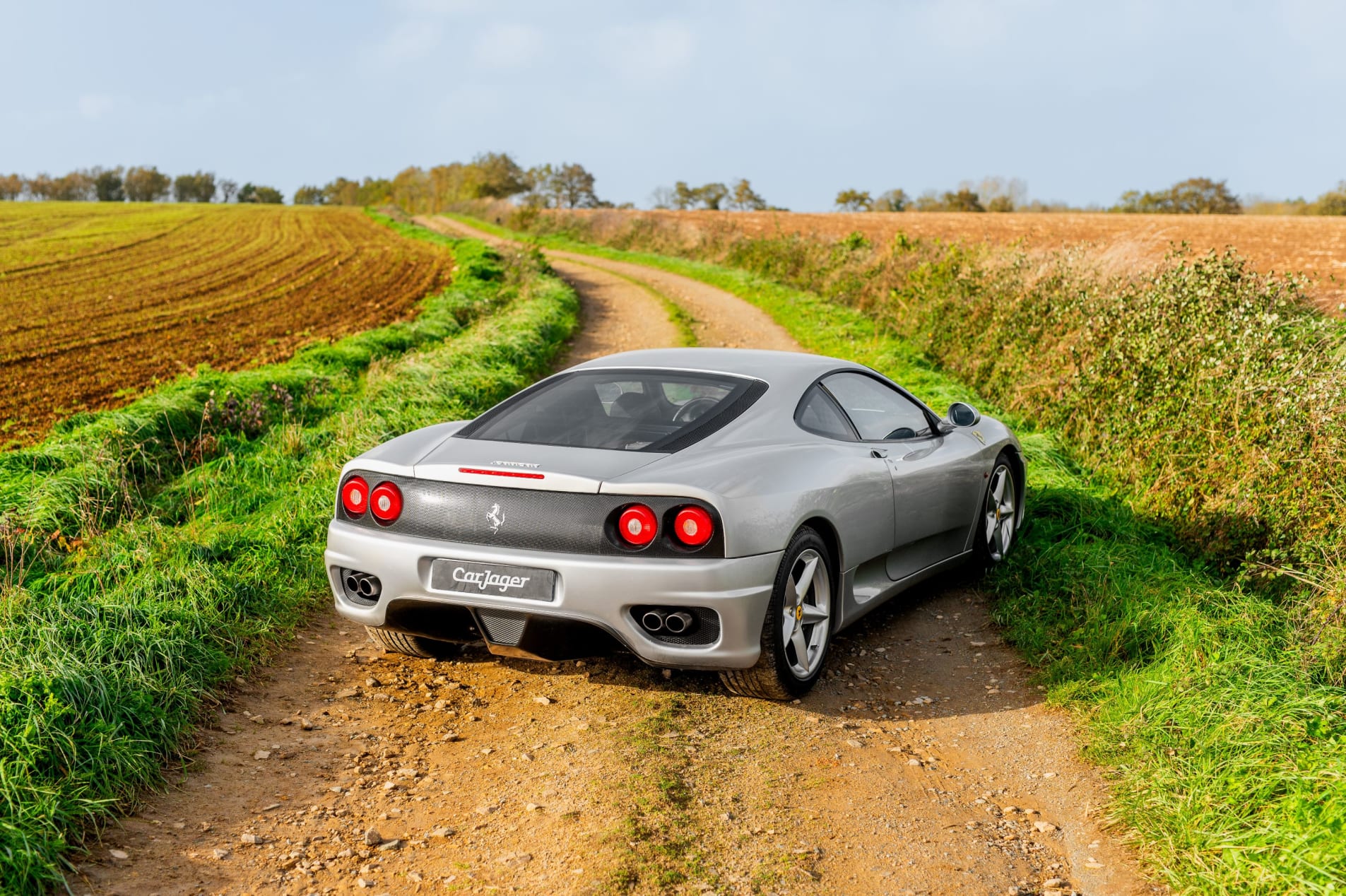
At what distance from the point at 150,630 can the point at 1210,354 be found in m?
7.16

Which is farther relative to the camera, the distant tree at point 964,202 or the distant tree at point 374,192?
the distant tree at point 374,192

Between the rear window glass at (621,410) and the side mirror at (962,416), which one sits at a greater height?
the rear window glass at (621,410)

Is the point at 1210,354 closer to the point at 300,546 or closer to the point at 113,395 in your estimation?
the point at 300,546

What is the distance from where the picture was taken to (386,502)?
169 inches

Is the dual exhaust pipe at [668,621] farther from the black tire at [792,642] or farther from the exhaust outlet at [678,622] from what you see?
the black tire at [792,642]

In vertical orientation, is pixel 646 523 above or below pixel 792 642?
above

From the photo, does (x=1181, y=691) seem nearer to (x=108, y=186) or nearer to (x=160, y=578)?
(x=160, y=578)

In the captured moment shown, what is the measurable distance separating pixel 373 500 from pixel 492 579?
667mm

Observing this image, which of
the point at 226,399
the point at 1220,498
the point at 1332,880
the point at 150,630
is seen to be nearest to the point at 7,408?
the point at 226,399

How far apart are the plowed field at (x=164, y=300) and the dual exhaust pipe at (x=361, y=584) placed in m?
6.86

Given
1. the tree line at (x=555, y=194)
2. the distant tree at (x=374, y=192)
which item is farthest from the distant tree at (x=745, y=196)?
the distant tree at (x=374, y=192)

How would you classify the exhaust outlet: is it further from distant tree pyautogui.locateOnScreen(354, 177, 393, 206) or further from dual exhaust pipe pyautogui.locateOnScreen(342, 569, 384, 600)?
distant tree pyautogui.locateOnScreen(354, 177, 393, 206)

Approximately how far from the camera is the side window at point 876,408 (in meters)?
5.24

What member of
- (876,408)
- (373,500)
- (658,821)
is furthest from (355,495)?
(876,408)
